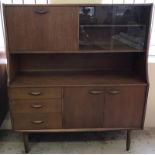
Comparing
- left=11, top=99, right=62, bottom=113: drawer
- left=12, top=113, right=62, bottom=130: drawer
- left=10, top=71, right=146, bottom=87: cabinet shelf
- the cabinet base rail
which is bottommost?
the cabinet base rail

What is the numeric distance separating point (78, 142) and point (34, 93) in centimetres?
82

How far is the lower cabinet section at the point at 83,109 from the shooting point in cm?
192

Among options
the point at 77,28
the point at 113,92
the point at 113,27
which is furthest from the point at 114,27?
the point at 113,92

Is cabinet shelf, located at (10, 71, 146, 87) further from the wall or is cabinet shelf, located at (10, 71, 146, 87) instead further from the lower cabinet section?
the wall

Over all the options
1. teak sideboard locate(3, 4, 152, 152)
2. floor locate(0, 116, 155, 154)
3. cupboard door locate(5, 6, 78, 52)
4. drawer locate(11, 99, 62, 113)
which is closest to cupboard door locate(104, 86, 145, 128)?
teak sideboard locate(3, 4, 152, 152)

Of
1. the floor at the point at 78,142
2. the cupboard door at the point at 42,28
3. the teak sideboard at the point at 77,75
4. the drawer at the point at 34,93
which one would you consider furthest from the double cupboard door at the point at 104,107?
the cupboard door at the point at 42,28

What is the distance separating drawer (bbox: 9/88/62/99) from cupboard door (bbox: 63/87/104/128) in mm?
100

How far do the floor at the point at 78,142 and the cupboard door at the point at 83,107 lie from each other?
13.4 inches

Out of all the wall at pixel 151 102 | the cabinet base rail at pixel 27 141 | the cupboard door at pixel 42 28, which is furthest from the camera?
the wall at pixel 151 102

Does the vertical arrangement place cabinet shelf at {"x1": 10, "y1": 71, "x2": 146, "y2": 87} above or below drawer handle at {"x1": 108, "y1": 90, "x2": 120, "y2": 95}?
above

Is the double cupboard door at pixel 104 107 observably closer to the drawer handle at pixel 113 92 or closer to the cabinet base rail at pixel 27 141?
the drawer handle at pixel 113 92

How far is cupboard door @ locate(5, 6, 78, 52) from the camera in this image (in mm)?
1749

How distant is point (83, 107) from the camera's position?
1964 millimetres

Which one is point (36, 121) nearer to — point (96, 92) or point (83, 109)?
point (83, 109)
